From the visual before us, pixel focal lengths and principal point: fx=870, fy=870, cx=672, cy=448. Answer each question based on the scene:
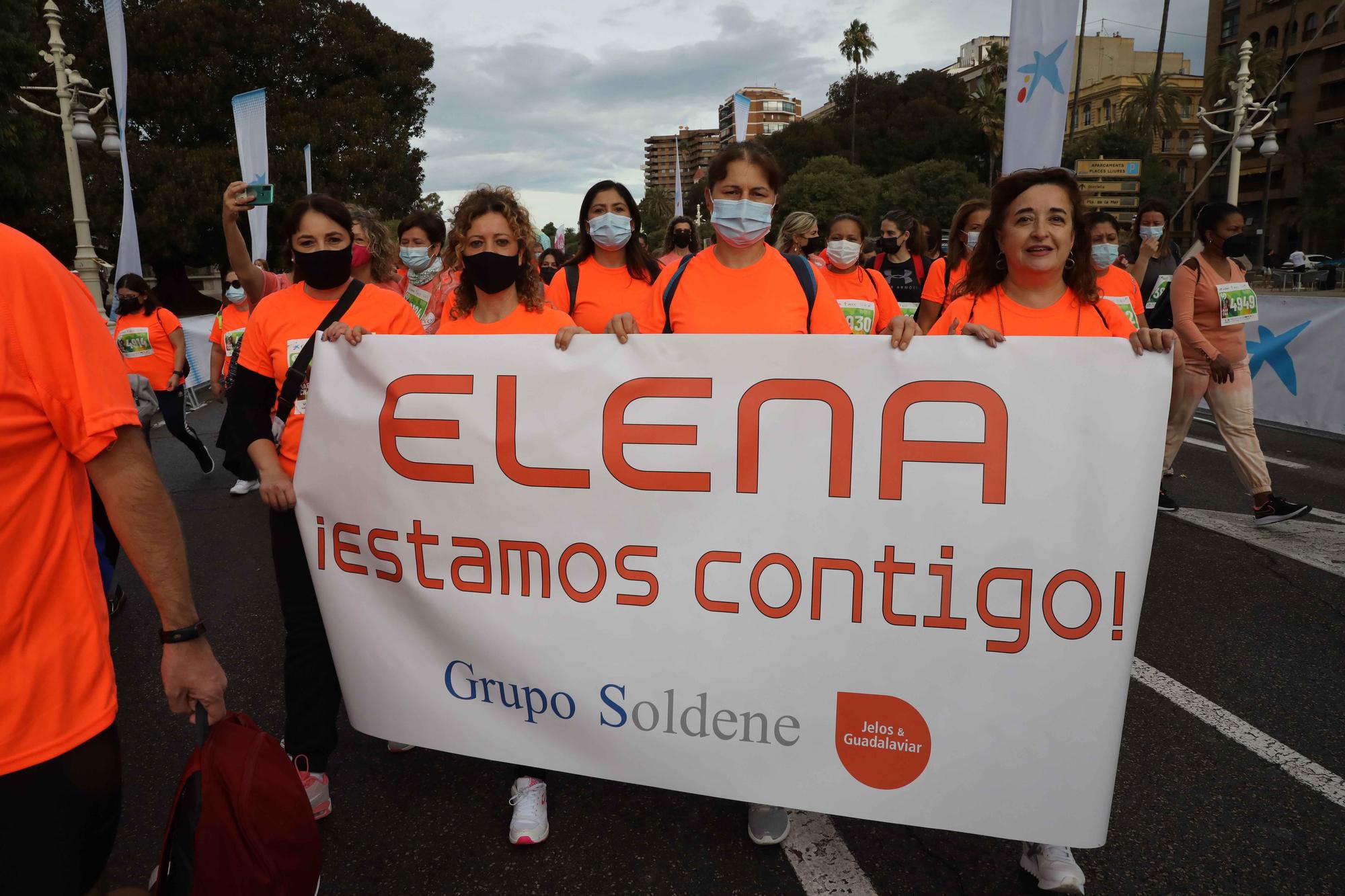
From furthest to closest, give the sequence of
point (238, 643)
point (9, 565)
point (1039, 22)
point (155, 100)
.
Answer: point (155, 100)
point (1039, 22)
point (238, 643)
point (9, 565)

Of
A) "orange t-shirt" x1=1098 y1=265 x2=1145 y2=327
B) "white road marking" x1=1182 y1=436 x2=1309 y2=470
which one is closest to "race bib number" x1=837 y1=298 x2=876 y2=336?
"orange t-shirt" x1=1098 y1=265 x2=1145 y2=327

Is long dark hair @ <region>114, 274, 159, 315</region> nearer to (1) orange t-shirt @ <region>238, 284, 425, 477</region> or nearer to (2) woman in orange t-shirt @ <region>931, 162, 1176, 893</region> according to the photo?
(1) orange t-shirt @ <region>238, 284, 425, 477</region>

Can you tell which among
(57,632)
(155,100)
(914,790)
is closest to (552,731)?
(914,790)

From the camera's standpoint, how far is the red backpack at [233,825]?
1486 millimetres

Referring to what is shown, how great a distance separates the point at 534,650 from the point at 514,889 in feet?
2.03

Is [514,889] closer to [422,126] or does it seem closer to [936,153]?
[422,126]

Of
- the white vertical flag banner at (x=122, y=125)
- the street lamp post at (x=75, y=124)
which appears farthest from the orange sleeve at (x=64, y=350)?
the street lamp post at (x=75, y=124)

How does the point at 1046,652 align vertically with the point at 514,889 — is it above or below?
above

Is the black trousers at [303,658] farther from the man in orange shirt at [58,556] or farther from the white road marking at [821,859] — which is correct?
the white road marking at [821,859]

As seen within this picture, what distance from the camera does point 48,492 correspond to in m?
1.40

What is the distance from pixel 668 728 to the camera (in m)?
2.30

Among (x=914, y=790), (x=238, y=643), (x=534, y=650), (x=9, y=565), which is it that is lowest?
(x=238, y=643)

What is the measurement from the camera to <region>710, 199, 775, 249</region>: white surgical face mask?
9.27ft

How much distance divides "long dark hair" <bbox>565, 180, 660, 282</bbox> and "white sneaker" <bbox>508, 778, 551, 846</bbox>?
238 cm
